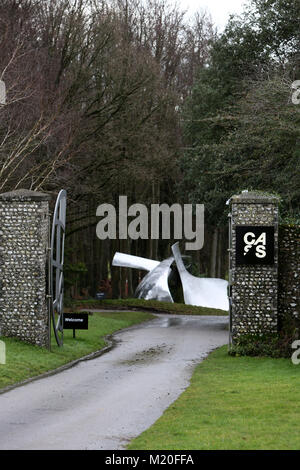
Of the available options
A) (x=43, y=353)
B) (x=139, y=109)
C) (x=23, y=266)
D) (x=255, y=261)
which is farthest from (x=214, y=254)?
(x=43, y=353)

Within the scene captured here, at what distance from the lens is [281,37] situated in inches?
1344

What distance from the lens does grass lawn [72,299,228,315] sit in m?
40.4

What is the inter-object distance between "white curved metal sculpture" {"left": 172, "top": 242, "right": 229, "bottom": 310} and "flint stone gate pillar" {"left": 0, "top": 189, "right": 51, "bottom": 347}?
20.3 m

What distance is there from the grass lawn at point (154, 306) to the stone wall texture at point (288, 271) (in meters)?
19.3

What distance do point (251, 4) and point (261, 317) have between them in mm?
18044

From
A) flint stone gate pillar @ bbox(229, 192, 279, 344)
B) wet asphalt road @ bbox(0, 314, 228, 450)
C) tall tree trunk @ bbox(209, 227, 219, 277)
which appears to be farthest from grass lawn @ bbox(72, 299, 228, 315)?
flint stone gate pillar @ bbox(229, 192, 279, 344)

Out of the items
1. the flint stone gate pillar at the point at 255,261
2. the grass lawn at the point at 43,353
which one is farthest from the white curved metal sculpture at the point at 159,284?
the flint stone gate pillar at the point at 255,261

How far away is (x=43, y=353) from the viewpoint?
20516 mm

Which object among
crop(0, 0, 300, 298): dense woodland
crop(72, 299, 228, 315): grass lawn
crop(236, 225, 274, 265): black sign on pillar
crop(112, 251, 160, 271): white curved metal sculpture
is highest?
crop(0, 0, 300, 298): dense woodland

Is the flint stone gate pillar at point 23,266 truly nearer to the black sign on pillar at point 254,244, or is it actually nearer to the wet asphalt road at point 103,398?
the wet asphalt road at point 103,398

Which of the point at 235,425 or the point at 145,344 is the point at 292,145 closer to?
the point at 145,344

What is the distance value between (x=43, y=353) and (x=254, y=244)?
5.75 metres

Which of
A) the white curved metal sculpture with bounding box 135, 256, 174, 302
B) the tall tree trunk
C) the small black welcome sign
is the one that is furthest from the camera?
the tall tree trunk

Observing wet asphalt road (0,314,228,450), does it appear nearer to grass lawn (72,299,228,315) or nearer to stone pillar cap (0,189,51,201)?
stone pillar cap (0,189,51,201)
